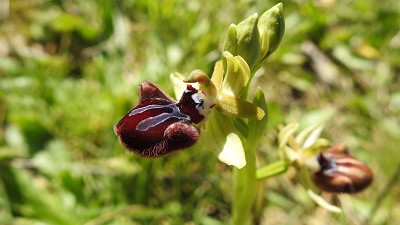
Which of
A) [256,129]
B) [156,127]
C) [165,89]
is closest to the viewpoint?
[156,127]

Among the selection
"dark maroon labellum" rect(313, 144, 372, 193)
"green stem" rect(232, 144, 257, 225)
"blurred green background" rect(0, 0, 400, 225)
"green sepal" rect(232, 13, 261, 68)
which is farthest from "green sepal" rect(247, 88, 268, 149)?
"blurred green background" rect(0, 0, 400, 225)

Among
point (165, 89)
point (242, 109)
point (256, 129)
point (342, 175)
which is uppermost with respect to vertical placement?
point (242, 109)

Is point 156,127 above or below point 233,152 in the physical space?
above

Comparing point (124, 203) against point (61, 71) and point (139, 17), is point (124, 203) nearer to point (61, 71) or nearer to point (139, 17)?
point (61, 71)

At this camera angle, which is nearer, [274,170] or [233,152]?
[233,152]

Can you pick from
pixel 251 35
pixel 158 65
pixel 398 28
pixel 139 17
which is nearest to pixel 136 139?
pixel 251 35

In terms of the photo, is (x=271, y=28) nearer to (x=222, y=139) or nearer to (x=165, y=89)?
(x=222, y=139)

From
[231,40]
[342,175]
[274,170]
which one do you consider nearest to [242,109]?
[231,40]

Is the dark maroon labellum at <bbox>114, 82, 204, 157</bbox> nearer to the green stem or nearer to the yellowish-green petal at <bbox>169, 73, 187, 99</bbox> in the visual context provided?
the yellowish-green petal at <bbox>169, 73, 187, 99</bbox>
